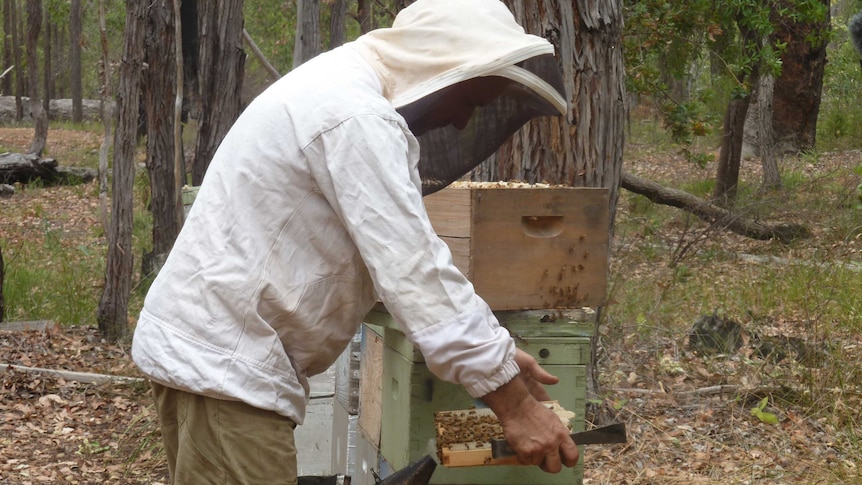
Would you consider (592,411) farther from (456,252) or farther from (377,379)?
(456,252)

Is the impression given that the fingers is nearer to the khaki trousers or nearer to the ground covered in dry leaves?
the khaki trousers

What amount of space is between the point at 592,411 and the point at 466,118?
2.54 m

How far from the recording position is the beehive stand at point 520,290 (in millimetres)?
2723

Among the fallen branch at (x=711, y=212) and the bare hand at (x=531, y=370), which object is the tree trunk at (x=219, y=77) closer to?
the fallen branch at (x=711, y=212)

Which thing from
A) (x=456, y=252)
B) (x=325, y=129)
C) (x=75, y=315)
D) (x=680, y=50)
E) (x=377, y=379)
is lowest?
(x=75, y=315)

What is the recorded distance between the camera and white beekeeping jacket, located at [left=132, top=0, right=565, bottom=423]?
208cm

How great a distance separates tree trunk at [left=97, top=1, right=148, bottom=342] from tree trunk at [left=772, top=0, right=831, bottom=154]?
30.2ft

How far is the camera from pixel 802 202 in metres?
10.0

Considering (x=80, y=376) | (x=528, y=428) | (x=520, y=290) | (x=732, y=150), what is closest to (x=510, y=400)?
(x=528, y=428)

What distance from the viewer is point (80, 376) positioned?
5906 millimetres

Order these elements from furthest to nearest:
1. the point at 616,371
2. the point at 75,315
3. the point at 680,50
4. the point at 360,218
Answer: the point at 680,50 < the point at 75,315 < the point at 616,371 < the point at 360,218

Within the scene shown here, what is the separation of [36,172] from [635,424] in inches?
462

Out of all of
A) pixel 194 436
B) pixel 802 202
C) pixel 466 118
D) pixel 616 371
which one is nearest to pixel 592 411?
pixel 616 371

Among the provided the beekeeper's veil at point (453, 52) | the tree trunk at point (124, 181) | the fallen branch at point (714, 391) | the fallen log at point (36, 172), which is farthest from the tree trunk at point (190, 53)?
the beekeeper's veil at point (453, 52)
